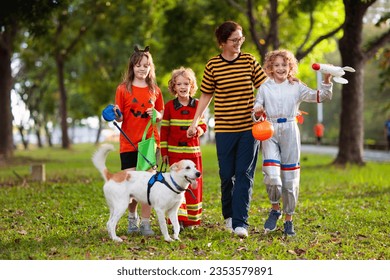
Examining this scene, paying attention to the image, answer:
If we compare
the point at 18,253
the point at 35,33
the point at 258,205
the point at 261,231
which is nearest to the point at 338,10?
→ the point at 35,33

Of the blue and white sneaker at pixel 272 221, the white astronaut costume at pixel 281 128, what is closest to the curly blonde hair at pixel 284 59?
the white astronaut costume at pixel 281 128

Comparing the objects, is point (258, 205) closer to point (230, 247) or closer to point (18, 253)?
point (230, 247)

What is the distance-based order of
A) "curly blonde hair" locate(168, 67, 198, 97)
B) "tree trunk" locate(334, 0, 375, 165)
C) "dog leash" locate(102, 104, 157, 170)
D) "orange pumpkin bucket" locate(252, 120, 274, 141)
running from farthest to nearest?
"tree trunk" locate(334, 0, 375, 165) → "curly blonde hair" locate(168, 67, 198, 97) → "dog leash" locate(102, 104, 157, 170) → "orange pumpkin bucket" locate(252, 120, 274, 141)

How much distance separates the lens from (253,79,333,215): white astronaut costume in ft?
21.6

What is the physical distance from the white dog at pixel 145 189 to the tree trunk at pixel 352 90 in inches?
459

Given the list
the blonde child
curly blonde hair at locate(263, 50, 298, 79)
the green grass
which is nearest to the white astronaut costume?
curly blonde hair at locate(263, 50, 298, 79)

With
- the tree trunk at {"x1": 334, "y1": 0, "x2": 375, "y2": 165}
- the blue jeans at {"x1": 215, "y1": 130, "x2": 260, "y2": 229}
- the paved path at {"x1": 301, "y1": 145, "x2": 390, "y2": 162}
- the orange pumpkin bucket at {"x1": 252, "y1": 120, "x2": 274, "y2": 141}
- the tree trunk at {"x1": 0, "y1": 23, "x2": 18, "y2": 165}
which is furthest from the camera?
the paved path at {"x1": 301, "y1": 145, "x2": 390, "y2": 162}

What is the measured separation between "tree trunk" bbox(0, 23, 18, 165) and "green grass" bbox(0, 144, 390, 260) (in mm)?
9370

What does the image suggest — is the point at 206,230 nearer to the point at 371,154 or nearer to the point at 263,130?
the point at 263,130

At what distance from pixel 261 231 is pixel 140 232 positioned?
147 centimetres

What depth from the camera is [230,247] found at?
20.5 ft

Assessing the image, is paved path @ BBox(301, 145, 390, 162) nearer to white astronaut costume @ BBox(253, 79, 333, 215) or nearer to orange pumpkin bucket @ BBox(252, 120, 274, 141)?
white astronaut costume @ BBox(253, 79, 333, 215)

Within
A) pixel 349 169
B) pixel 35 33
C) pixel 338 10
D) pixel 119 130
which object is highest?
pixel 338 10
